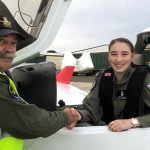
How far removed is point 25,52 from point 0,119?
742mm

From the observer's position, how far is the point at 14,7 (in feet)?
8.10

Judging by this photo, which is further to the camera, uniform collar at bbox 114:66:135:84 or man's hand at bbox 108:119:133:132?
uniform collar at bbox 114:66:135:84

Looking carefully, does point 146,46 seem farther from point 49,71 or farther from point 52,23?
point 49,71

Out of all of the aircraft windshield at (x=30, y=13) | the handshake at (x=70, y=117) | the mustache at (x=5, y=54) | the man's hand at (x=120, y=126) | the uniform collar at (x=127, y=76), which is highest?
the aircraft windshield at (x=30, y=13)

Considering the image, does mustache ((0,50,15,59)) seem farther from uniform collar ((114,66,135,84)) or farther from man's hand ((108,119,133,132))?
uniform collar ((114,66,135,84))

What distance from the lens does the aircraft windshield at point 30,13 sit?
8.16 feet

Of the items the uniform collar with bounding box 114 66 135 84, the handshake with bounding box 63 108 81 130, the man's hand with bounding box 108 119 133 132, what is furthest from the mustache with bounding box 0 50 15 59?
the uniform collar with bounding box 114 66 135 84

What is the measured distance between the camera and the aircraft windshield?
2.49 metres

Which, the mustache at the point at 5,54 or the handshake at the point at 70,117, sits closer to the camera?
the mustache at the point at 5,54

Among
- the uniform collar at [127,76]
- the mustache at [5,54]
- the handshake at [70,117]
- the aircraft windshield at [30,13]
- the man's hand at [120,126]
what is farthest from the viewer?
the uniform collar at [127,76]

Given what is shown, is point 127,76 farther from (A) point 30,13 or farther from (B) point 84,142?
(A) point 30,13

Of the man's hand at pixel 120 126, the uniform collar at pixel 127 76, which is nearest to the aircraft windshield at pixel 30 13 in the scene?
the uniform collar at pixel 127 76

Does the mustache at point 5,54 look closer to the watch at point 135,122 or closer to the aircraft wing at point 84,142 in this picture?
the aircraft wing at point 84,142

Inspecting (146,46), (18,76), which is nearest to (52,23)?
(18,76)
